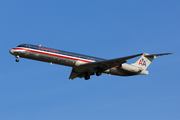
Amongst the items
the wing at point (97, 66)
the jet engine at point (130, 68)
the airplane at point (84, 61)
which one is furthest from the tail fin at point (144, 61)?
the wing at point (97, 66)

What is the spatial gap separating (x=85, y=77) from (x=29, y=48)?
1036cm

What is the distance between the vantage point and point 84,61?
34469 mm

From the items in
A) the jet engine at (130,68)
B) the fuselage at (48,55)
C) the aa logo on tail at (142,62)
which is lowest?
the fuselage at (48,55)

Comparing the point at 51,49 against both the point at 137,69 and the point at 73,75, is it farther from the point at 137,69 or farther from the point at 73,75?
the point at 137,69

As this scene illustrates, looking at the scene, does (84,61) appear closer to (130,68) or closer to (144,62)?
(130,68)

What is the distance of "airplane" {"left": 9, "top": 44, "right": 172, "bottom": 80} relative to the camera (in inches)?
1265

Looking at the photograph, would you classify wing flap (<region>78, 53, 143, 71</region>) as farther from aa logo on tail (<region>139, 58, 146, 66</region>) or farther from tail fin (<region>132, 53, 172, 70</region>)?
aa logo on tail (<region>139, 58, 146, 66</region>)

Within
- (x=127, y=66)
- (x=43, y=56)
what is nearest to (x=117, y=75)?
(x=127, y=66)

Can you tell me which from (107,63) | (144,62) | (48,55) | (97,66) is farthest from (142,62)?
(48,55)

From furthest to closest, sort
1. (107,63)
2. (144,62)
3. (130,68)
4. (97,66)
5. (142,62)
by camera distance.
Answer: (144,62), (142,62), (130,68), (97,66), (107,63)

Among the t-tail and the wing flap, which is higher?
the t-tail

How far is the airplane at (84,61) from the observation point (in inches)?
1265

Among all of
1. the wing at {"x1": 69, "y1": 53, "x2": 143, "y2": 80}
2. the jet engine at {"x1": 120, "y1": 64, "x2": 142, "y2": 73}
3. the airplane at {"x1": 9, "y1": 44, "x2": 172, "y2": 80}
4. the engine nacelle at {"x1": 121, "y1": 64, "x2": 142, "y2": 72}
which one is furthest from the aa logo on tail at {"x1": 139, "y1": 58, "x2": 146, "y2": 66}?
the wing at {"x1": 69, "y1": 53, "x2": 143, "y2": 80}

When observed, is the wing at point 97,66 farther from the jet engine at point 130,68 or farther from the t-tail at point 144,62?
the t-tail at point 144,62
